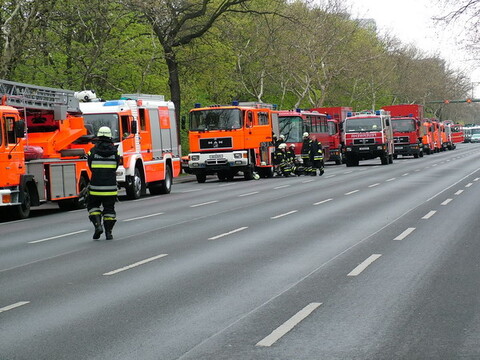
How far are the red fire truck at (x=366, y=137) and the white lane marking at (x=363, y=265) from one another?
38.3 meters

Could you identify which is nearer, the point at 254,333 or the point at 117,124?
the point at 254,333

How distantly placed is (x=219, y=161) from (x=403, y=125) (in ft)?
92.6

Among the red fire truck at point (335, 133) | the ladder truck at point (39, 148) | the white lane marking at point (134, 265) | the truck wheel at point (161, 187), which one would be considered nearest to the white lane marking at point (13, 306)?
the white lane marking at point (134, 265)

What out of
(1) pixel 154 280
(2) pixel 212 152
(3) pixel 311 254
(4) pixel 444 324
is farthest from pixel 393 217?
(2) pixel 212 152

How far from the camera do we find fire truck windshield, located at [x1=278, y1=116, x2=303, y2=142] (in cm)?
4766

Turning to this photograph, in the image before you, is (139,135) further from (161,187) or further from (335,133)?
(335,133)

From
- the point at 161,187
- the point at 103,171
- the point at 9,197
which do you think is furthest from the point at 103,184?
the point at 161,187

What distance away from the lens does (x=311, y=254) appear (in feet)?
41.9

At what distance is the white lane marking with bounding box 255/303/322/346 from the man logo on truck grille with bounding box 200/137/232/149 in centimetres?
2907

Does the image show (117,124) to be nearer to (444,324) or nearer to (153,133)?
(153,133)

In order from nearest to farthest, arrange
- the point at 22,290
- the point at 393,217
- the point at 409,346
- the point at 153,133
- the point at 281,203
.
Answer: the point at 409,346
the point at 22,290
the point at 393,217
the point at 281,203
the point at 153,133

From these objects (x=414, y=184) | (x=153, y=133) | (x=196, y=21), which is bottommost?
(x=414, y=184)

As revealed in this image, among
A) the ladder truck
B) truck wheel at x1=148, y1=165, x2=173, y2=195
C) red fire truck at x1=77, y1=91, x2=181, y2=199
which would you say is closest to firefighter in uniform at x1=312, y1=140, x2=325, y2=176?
red fire truck at x1=77, y1=91, x2=181, y2=199

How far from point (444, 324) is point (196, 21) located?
126 ft
